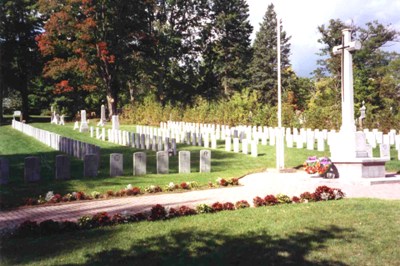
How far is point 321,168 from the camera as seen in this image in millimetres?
12445

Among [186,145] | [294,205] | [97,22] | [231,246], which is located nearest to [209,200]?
[294,205]

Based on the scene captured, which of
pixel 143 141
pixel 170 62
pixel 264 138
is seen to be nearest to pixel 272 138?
pixel 264 138

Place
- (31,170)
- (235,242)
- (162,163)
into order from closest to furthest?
(235,242) < (31,170) < (162,163)

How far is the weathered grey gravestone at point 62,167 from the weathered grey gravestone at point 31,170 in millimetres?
553

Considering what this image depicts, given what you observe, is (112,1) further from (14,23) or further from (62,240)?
(62,240)

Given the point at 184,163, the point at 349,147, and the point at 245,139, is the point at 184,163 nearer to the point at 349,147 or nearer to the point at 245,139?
the point at 349,147

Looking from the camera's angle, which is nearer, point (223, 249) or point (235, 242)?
point (223, 249)

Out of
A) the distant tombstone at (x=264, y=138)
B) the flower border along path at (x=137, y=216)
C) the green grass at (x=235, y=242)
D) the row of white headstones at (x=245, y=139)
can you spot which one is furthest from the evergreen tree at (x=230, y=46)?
the green grass at (x=235, y=242)

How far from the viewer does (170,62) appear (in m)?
51.6

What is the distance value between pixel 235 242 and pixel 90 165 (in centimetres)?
729

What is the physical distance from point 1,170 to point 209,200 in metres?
5.69

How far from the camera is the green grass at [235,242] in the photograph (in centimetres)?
546

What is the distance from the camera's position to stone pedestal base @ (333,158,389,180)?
12.2 m

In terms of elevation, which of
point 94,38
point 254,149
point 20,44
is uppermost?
point 20,44
